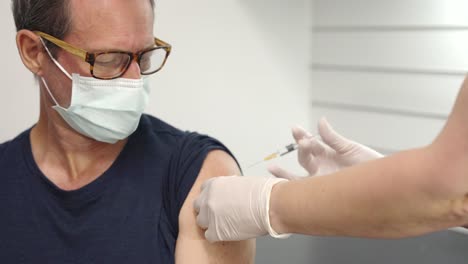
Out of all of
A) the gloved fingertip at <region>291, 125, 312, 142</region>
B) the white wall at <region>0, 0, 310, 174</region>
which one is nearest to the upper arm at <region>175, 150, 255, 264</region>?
the gloved fingertip at <region>291, 125, 312, 142</region>

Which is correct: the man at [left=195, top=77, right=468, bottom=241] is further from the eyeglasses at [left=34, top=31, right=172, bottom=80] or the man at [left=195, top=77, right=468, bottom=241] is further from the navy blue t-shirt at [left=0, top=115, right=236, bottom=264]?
the eyeglasses at [left=34, top=31, right=172, bottom=80]

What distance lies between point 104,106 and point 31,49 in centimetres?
22

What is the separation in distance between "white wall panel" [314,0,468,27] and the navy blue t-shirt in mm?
1334

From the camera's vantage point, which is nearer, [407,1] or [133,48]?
[133,48]

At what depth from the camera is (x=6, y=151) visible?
147 cm

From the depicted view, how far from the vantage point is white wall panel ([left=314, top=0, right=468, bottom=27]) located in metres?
2.28

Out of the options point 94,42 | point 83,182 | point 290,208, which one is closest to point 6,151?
point 83,182

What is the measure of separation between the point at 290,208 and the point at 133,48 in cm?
55

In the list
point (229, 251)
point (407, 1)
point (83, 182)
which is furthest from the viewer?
point (407, 1)

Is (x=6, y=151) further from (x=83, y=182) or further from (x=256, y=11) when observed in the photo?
(x=256, y=11)

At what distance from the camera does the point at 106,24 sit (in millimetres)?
1285

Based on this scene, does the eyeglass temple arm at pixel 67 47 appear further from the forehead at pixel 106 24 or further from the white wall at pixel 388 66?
the white wall at pixel 388 66

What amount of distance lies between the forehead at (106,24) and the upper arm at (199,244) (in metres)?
0.32

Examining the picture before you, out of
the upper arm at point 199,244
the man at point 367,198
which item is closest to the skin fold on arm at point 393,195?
the man at point 367,198
